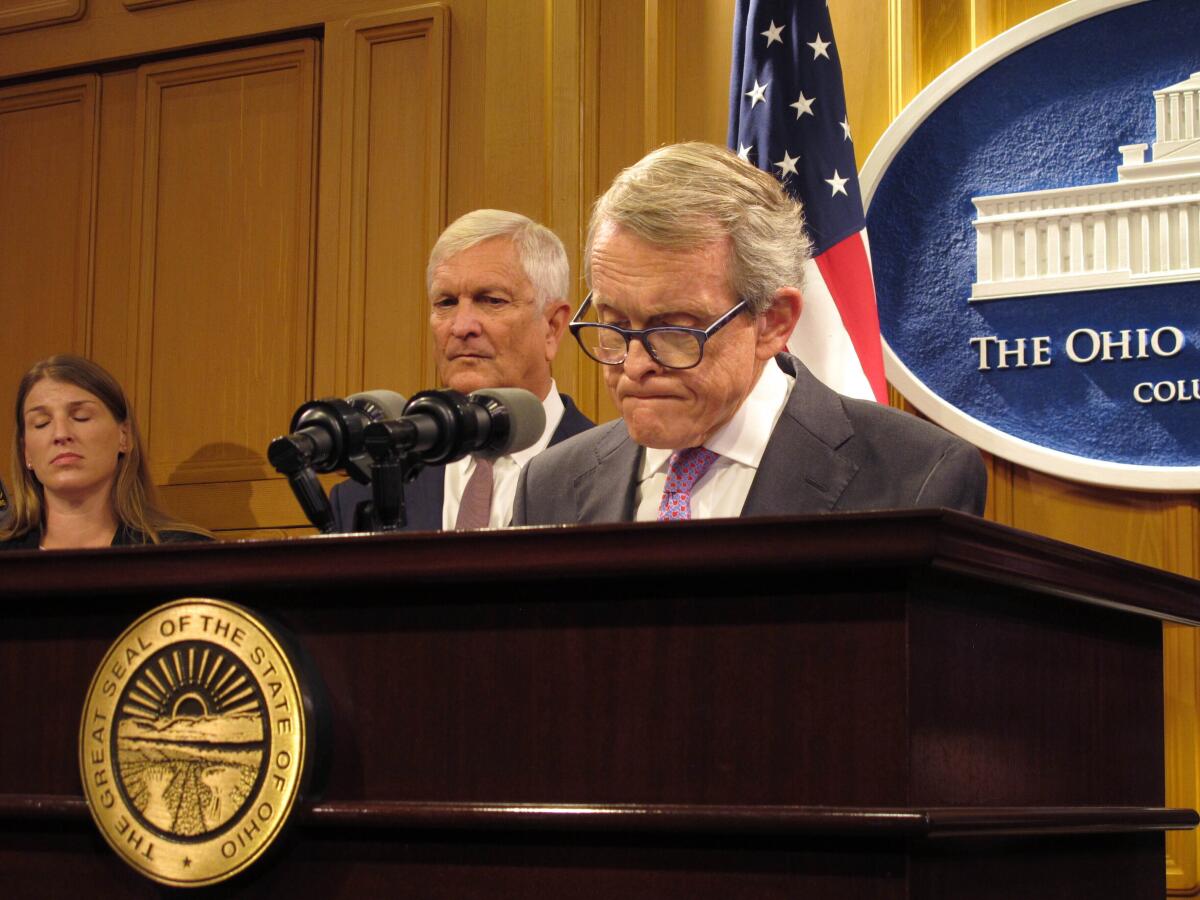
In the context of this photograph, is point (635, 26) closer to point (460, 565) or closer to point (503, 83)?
point (503, 83)

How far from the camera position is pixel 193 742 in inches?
65.1

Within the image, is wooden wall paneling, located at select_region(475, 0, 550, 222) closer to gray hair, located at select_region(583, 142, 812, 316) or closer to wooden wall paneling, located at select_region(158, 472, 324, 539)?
wooden wall paneling, located at select_region(158, 472, 324, 539)

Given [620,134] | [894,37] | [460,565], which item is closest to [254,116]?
[620,134]

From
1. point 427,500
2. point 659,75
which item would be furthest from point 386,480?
point 659,75

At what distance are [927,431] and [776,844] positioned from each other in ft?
3.22

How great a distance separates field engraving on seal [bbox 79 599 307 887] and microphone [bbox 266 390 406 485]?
0.17 meters

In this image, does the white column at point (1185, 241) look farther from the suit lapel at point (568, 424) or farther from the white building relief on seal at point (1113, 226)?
the suit lapel at point (568, 424)

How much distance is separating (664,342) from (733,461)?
19 cm

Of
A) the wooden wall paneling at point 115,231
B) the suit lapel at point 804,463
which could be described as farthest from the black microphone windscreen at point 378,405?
the wooden wall paneling at point 115,231

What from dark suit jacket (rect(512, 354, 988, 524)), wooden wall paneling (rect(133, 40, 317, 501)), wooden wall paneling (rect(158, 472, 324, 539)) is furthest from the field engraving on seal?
wooden wall paneling (rect(133, 40, 317, 501))

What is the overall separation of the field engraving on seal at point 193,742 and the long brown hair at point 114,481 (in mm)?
2203

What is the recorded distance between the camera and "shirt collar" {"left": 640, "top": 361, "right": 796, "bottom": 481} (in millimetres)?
2344

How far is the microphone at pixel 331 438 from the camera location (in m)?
1.74

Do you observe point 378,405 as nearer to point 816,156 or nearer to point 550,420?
point 550,420
